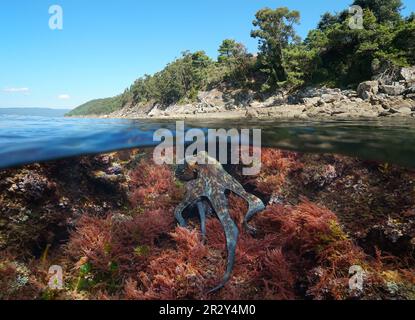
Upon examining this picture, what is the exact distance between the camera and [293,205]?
7.90 meters

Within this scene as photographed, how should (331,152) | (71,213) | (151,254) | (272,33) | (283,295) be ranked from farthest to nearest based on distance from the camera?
1. (272,33)
2. (331,152)
3. (71,213)
4. (151,254)
5. (283,295)

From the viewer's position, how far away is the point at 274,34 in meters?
39.0

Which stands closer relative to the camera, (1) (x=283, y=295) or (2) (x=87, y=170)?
(1) (x=283, y=295)

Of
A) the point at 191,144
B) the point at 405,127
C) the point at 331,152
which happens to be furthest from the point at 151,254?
the point at 405,127

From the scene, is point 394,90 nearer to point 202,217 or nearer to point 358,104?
point 358,104

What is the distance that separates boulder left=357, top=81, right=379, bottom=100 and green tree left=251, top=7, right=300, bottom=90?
15834 millimetres

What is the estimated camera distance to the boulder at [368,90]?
2132 cm

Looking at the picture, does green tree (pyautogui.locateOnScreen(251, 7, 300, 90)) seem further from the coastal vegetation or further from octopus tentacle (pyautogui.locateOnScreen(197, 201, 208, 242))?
octopus tentacle (pyautogui.locateOnScreen(197, 201, 208, 242))

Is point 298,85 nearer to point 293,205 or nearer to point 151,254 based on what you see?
point 293,205

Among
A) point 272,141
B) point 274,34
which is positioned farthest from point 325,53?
point 272,141

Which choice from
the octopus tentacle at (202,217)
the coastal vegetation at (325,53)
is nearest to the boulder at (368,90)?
the coastal vegetation at (325,53)

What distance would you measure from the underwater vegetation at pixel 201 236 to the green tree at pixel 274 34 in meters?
31.8

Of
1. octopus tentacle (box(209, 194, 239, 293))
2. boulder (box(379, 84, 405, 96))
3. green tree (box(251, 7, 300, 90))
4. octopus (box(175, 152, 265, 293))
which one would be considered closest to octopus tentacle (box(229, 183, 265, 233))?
octopus (box(175, 152, 265, 293))
